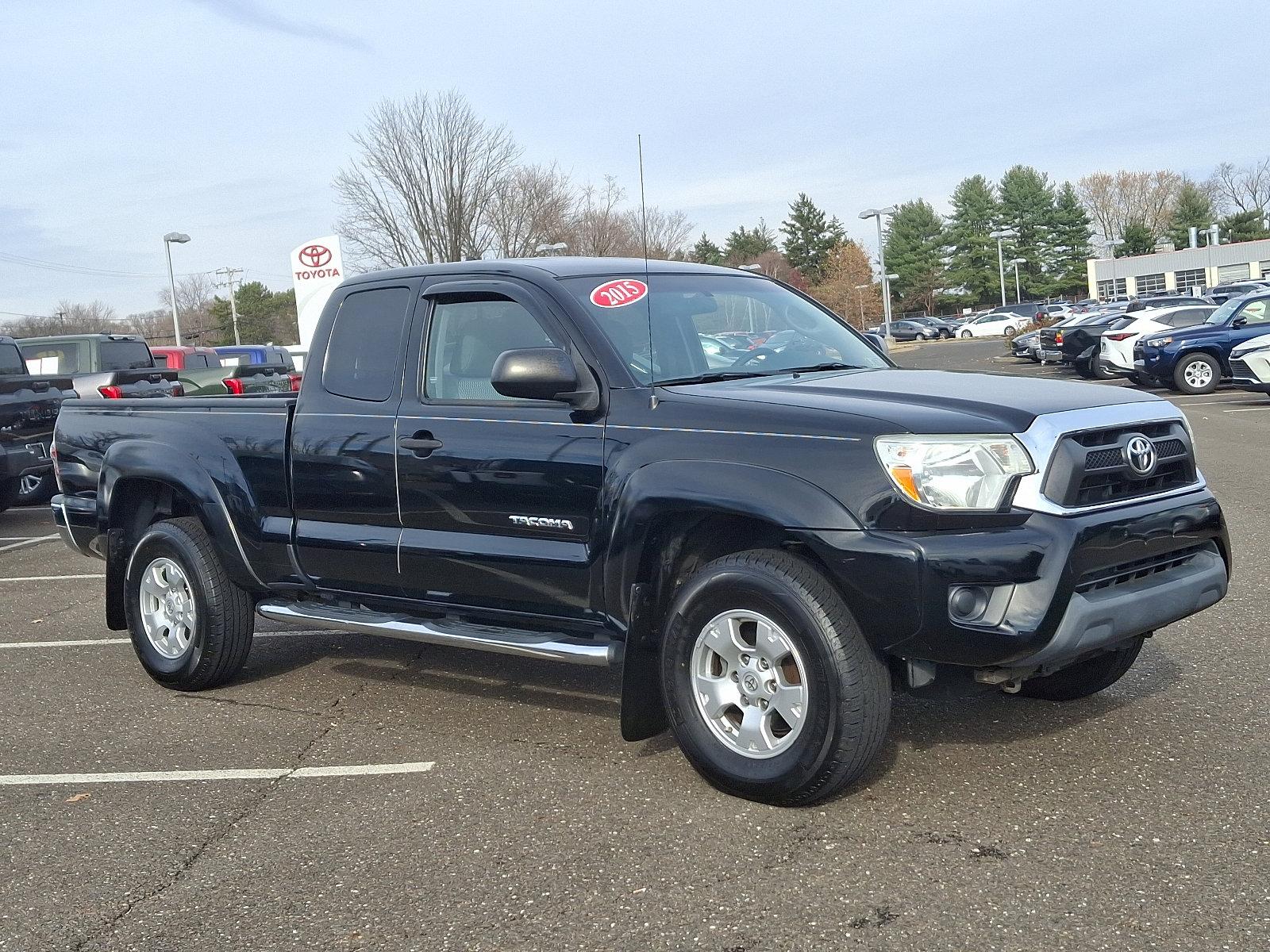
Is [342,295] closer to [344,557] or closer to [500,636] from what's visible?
[344,557]

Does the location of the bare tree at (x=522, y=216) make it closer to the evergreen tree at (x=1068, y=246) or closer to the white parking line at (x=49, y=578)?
the white parking line at (x=49, y=578)

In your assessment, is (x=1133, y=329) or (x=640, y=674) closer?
(x=640, y=674)

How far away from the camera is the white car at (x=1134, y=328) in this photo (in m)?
25.9

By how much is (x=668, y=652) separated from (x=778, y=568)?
53cm

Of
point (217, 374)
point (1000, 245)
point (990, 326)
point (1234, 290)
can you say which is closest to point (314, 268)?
point (217, 374)

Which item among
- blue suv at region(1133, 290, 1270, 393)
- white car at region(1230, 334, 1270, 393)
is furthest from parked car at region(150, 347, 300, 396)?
blue suv at region(1133, 290, 1270, 393)

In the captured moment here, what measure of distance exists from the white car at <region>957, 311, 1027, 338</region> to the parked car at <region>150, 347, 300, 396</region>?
59.7 m

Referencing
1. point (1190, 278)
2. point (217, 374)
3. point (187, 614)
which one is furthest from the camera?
point (1190, 278)

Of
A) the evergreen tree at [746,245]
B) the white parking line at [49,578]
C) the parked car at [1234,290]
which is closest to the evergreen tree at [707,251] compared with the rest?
the evergreen tree at [746,245]

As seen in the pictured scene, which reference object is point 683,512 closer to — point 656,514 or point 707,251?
point 656,514

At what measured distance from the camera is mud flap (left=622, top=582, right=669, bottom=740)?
4.62m

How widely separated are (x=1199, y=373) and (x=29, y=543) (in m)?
19.5

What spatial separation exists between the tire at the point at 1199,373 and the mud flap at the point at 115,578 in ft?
68.3

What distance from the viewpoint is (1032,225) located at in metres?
109
